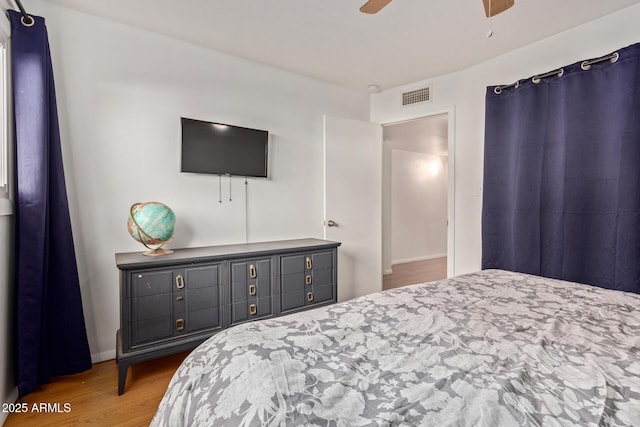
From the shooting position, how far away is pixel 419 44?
2635 millimetres

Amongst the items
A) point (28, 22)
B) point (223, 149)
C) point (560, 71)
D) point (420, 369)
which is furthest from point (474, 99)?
point (28, 22)

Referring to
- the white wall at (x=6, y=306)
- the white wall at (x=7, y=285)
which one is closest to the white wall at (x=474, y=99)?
the white wall at (x=7, y=285)

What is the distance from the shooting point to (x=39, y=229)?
1.92 meters

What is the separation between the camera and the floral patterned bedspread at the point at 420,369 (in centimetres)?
73

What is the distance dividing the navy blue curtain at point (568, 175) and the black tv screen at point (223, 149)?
2039 mm

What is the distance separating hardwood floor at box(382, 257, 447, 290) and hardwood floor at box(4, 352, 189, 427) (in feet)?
10.1

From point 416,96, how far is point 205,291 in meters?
2.85

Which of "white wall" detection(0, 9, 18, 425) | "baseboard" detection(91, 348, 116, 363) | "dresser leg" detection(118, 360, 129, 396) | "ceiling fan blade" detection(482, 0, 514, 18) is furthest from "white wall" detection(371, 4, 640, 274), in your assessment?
"white wall" detection(0, 9, 18, 425)

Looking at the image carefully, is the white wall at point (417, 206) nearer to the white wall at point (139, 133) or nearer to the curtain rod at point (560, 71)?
the curtain rod at point (560, 71)

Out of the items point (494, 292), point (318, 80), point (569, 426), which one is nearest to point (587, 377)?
point (569, 426)

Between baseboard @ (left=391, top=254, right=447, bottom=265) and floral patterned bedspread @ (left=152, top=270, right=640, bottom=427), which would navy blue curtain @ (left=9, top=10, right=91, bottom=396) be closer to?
floral patterned bedspread @ (left=152, top=270, right=640, bottom=427)

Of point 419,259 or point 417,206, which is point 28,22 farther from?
point 419,259

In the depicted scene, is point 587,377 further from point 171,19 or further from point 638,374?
point 171,19

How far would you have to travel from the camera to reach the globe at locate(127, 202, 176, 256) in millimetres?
2189
